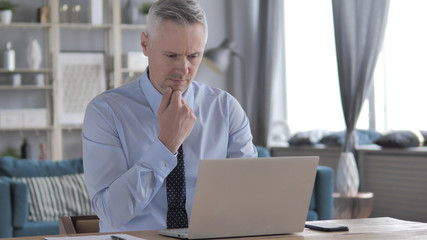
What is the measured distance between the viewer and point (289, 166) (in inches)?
58.2

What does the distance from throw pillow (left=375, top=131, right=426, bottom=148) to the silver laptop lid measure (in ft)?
13.1

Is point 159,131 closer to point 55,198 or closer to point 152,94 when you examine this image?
point 152,94

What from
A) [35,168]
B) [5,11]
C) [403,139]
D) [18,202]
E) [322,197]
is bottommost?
[322,197]

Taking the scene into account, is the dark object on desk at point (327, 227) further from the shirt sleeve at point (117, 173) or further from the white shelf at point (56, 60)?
the white shelf at point (56, 60)

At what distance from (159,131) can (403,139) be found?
155 inches

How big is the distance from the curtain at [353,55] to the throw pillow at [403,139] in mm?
322

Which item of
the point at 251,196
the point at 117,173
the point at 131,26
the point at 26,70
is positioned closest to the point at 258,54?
the point at 131,26

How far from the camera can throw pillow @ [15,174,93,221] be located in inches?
176

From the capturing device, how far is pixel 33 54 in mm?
6707

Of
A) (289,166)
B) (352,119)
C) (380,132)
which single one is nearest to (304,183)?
(289,166)

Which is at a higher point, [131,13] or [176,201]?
[131,13]

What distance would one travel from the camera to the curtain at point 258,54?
23.0 ft

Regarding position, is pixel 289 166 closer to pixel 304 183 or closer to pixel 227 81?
pixel 304 183

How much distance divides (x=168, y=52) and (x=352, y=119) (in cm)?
408
